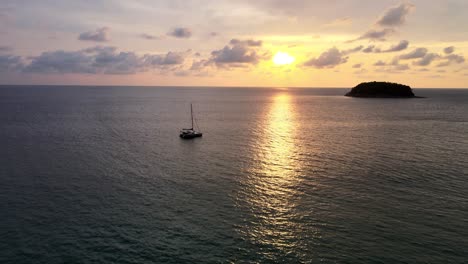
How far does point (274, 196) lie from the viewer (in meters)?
53.4

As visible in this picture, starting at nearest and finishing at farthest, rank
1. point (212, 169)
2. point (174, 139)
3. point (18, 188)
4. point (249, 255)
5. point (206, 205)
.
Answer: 1. point (249, 255)
2. point (206, 205)
3. point (18, 188)
4. point (212, 169)
5. point (174, 139)

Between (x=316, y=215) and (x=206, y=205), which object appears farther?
(x=206, y=205)

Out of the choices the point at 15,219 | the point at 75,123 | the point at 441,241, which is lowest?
the point at 441,241

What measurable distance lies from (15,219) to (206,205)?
2659 centimetres

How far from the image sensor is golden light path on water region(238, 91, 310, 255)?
39844 millimetres

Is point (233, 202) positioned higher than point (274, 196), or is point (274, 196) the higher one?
point (233, 202)

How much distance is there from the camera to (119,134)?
4360 inches

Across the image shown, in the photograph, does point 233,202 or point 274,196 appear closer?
point 233,202

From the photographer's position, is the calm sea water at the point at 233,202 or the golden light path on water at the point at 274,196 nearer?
the calm sea water at the point at 233,202

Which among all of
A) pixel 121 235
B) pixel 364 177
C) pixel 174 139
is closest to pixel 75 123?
pixel 174 139

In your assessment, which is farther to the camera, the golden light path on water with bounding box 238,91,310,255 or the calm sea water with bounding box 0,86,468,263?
the golden light path on water with bounding box 238,91,310,255

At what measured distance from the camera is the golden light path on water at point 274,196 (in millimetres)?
39844

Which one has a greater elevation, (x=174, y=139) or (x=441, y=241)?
(x=174, y=139)

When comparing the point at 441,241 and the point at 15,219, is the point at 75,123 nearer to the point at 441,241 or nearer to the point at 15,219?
the point at 15,219
